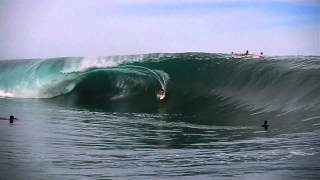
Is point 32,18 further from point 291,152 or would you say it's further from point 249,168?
point 291,152

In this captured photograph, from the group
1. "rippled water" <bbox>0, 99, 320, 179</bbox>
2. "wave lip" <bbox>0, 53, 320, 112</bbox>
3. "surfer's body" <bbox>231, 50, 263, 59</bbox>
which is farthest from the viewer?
"surfer's body" <bbox>231, 50, 263, 59</bbox>

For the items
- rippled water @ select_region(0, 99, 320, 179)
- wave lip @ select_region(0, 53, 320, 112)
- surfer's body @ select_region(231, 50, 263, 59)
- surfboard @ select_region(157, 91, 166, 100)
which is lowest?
rippled water @ select_region(0, 99, 320, 179)

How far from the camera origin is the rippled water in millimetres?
2150

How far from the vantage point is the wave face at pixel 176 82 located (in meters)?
2.46

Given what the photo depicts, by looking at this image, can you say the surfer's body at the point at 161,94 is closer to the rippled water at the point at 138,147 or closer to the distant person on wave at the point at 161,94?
the distant person on wave at the point at 161,94

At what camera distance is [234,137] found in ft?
7.98

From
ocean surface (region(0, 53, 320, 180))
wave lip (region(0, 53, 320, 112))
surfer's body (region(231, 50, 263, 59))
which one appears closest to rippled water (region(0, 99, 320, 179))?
ocean surface (region(0, 53, 320, 180))

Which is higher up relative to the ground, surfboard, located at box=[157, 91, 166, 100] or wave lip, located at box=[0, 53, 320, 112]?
wave lip, located at box=[0, 53, 320, 112]

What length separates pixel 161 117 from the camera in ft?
8.11

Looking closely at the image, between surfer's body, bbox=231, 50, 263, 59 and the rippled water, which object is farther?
surfer's body, bbox=231, 50, 263, 59

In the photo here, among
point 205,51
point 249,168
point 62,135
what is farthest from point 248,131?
point 62,135

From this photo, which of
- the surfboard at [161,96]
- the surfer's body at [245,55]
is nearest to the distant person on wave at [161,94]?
the surfboard at [161,96]

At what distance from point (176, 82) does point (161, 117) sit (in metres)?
0.29

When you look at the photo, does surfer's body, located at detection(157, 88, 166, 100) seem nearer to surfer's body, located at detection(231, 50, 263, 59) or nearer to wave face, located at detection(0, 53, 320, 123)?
wave face, located at detection(0, 53, 320, 123)
